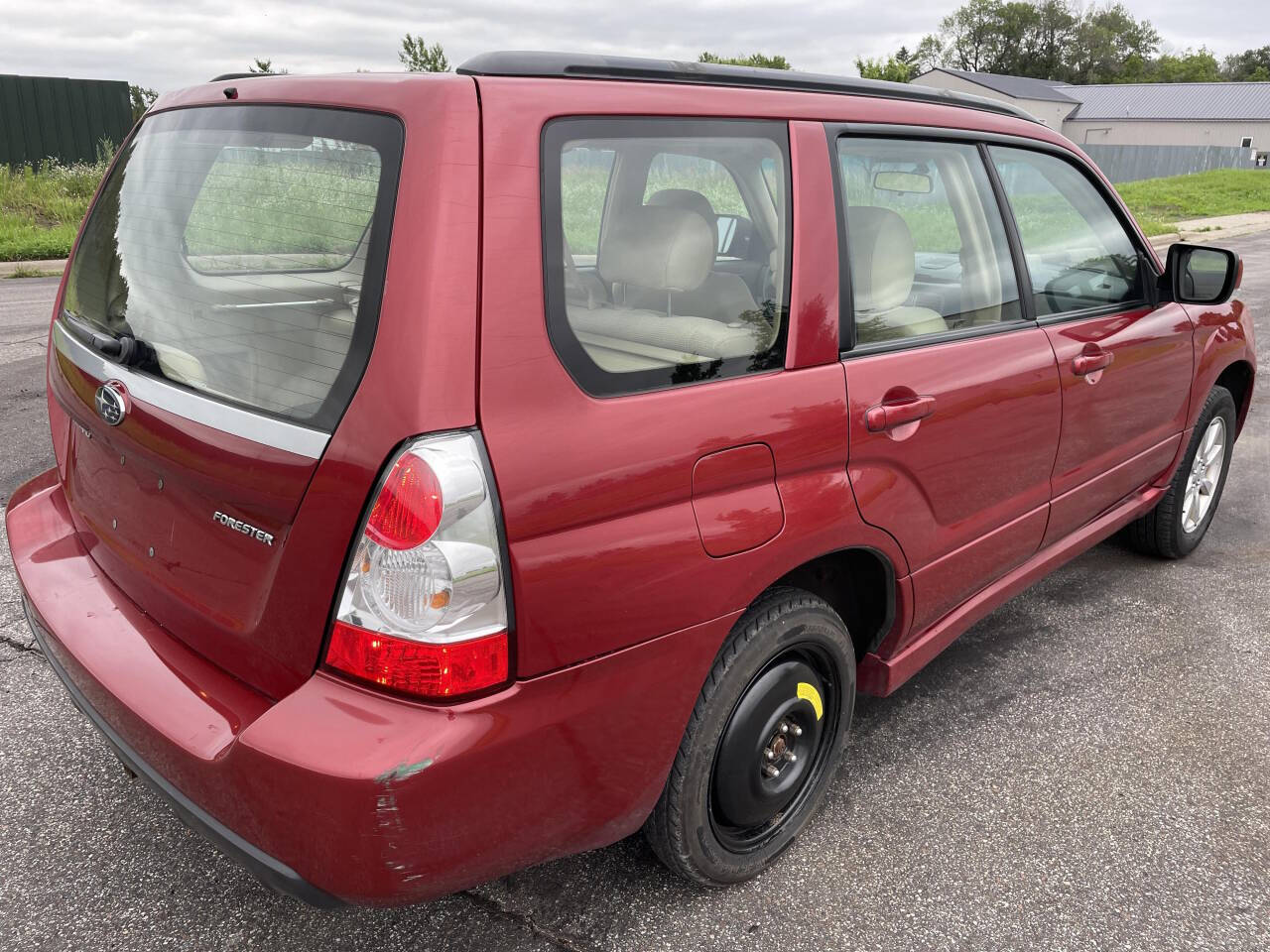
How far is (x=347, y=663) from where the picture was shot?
5.29 ft

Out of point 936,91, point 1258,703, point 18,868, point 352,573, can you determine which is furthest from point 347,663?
point 1258,703

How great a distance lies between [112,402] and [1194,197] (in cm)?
3147

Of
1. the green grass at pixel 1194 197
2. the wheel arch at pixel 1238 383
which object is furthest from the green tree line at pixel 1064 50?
the wheel arch at pixel 1238 383

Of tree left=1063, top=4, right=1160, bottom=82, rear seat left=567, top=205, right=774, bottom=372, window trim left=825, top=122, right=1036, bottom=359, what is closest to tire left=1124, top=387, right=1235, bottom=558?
window trim left=825, top=122, right=1036, bottom=359

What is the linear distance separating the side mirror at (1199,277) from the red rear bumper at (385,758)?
2.45 meters

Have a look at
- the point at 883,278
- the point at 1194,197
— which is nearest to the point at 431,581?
the point at 883,278

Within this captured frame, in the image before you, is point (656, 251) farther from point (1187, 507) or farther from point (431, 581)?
point (1187, 507)

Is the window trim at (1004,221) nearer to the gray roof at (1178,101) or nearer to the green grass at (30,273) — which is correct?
the green grass at (30,273)

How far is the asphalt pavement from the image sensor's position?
2.13 metres

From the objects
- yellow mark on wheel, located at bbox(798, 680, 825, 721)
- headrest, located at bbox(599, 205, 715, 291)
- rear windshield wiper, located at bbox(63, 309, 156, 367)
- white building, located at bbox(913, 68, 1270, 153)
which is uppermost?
white building, located at bbox(913, 68, 1270, 153)

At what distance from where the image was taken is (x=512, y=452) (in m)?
1.58

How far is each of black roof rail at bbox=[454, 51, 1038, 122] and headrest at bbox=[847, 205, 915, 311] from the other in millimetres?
313

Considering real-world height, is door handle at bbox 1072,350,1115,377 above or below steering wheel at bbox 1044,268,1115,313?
below

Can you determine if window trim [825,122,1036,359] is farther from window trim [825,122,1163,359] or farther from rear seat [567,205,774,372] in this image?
rear seat [567,205,774,372]
